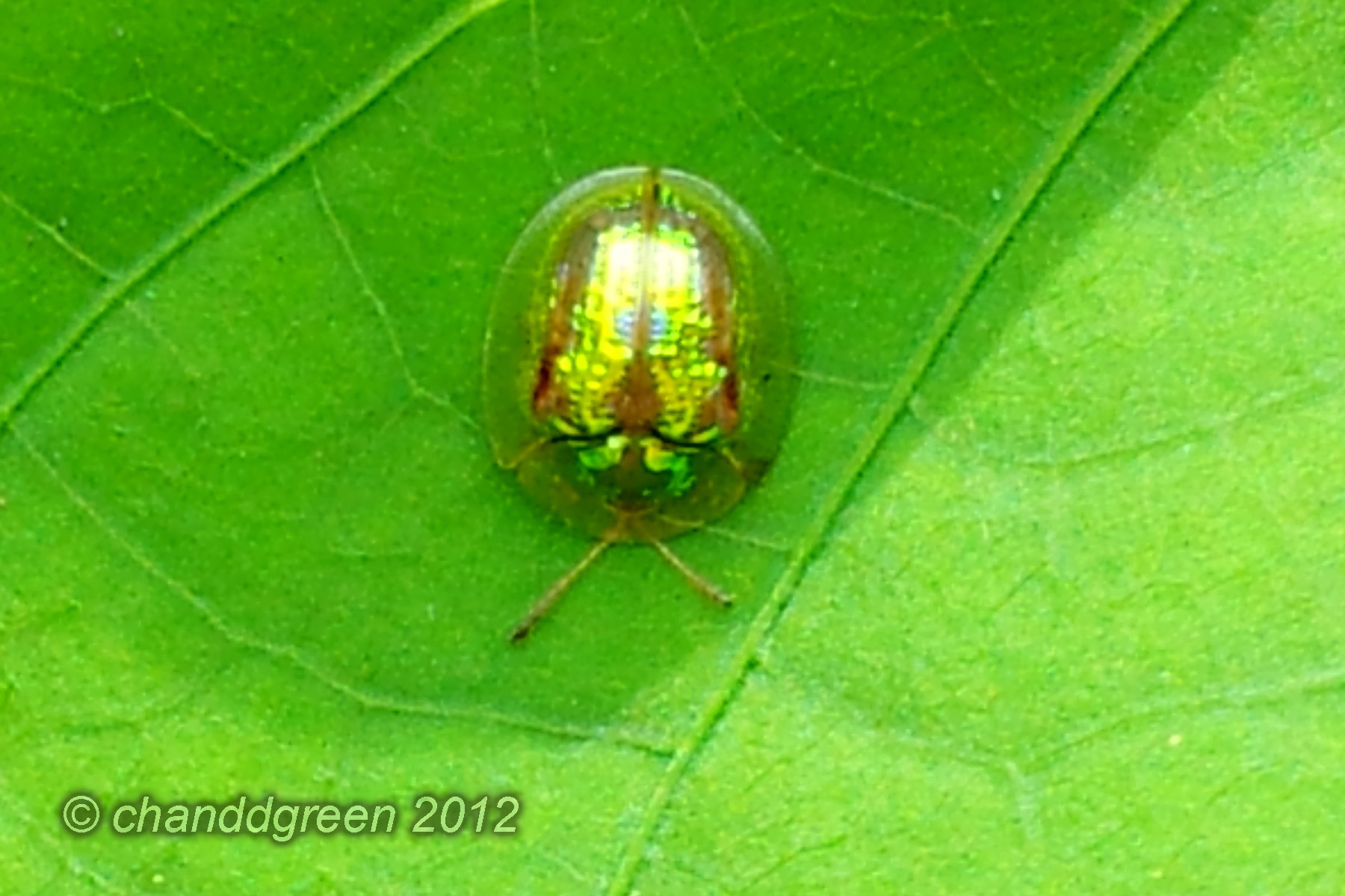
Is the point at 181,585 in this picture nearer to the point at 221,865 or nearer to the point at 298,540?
the point at 298,540

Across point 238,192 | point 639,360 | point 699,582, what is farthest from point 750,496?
point 238,192

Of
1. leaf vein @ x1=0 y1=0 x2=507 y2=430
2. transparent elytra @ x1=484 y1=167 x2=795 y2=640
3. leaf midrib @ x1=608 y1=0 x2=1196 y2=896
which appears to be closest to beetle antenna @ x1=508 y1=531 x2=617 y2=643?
transparent elytra @ x1=484 y1=167 x2=795 y2=640

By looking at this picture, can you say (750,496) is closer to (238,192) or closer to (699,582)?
(699,582)

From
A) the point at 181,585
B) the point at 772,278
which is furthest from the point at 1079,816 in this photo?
the point at 181,585

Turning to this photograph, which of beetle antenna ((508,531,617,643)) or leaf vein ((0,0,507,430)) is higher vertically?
leaf vein ((0,0,507,430))

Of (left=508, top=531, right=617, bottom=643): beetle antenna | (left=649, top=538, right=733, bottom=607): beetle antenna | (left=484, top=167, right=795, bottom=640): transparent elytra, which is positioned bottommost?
(left=508, top=531, right=617, bottom=643): beetle antenna

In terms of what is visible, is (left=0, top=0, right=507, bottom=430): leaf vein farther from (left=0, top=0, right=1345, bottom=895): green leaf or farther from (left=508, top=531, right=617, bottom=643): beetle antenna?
(left=508, top=531, right=617, bottom=643): beetle antenna

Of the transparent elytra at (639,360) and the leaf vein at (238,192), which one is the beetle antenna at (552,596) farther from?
the leaf vein at (238,192)
